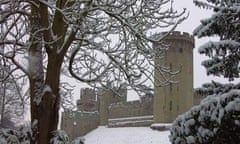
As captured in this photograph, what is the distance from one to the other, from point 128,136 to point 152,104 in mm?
5628

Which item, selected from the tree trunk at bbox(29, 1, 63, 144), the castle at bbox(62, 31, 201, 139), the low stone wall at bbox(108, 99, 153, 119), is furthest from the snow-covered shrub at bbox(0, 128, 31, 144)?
the low stone wall at bbox(108, 99, 153, 119)

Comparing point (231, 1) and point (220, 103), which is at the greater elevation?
point (231, 1)

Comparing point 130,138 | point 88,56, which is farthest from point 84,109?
point 88,56

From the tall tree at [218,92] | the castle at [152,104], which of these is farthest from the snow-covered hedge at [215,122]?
the castle at [152,104]

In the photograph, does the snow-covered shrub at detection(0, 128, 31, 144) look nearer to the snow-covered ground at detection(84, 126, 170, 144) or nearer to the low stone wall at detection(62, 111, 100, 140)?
the snow-covered ground at detection(84, 126, 170, 144)

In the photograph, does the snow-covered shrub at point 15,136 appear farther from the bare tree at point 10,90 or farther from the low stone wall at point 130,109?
the low stone wall at point 130,109

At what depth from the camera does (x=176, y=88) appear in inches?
1624

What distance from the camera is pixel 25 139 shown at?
6457 millimetres

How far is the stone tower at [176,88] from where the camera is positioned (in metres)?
40.9

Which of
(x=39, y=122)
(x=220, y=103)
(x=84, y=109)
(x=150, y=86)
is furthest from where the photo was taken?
(x=84, y=109)

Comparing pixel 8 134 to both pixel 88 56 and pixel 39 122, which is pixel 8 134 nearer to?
pixel 39 122

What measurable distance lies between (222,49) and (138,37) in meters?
1.25

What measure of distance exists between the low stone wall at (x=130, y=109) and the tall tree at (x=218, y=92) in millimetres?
37333

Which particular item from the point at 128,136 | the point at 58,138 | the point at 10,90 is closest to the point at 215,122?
the point at 58,138
